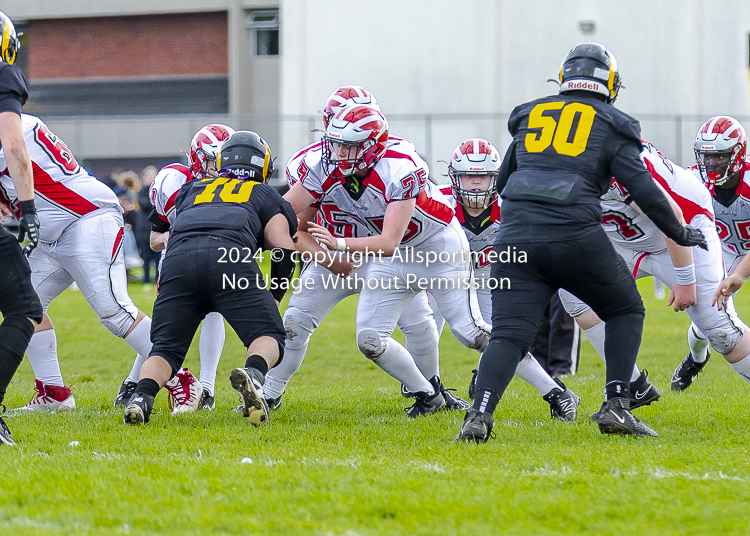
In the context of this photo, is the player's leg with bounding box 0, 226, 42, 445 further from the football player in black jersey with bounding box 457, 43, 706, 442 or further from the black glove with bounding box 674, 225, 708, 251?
the black glove with bounding box 674, 225, 708, 251

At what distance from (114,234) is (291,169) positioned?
4.07 ft

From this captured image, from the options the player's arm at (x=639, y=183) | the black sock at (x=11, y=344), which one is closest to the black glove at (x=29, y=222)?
the black sock at (x=11, y=344)

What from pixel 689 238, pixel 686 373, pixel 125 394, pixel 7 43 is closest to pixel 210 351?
pixel 125 394

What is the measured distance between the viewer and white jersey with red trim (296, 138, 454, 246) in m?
5.17

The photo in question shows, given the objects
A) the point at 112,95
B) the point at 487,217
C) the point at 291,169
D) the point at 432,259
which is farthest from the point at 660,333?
the point at 112,95

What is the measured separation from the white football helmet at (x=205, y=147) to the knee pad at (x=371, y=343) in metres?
1.56

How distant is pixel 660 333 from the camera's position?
1070 centimetres

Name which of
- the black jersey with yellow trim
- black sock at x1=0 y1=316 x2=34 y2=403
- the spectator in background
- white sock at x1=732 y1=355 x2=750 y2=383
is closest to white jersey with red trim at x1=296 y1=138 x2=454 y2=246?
the black jersey with yellow trim

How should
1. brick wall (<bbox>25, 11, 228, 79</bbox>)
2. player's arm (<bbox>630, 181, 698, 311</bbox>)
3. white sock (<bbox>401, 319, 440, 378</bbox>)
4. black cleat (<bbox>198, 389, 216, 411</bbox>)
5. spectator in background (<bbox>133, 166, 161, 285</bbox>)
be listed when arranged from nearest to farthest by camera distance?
1. player's arm (<bbox>630, 181, 698, 311</bbox>)
2. white sock (<bbox>401, 319, 440, 378</bbox>)
3. black cleat (<bbox>198, 389, 216, 411</bbox>)
4. spectator in background (<bbox>133, 166, 161, 285</bbox>)
5. brick wall (<bbox>25, 11, 228, 79</bbox>)

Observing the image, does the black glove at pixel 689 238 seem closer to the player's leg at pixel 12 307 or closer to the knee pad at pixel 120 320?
the player's leg at pixel 12 307

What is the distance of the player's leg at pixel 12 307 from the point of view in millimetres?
4242

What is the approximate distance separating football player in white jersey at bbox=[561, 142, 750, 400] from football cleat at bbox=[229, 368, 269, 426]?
2151 mm

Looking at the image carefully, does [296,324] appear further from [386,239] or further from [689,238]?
→ [689,238]

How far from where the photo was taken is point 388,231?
5055mm
